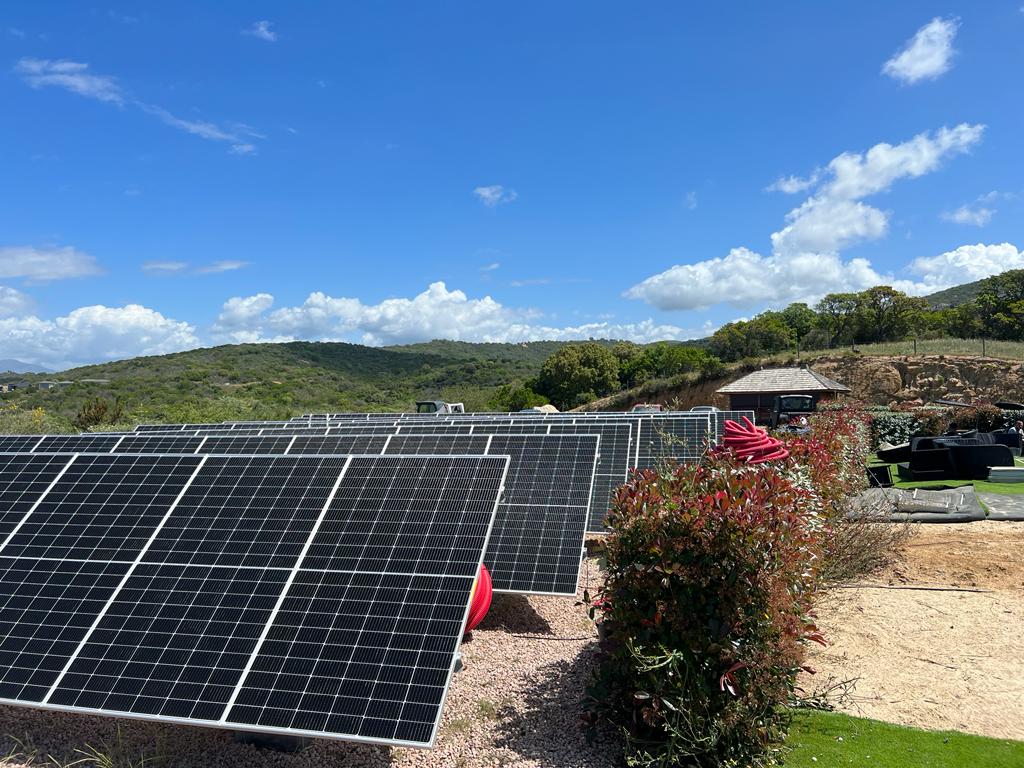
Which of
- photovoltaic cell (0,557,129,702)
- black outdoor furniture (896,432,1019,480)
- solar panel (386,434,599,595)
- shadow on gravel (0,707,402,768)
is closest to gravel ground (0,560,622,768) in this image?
shadow on gravel (0,707,402,768)

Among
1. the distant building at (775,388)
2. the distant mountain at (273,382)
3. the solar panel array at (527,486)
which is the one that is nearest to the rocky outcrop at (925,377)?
the distant building at (775,388)

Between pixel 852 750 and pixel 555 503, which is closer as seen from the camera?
pixel 852 750

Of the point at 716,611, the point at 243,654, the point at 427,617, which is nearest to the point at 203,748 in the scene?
the point at 243,654

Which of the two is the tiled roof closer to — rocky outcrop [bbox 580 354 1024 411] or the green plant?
rocky outcrop [bbox 580 354 1024 411]

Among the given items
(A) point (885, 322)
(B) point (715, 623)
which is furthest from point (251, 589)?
(A) point (885, 322)

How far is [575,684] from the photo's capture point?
644cm

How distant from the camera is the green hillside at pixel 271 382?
47062 mm

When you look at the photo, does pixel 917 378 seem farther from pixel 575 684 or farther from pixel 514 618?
pixel 575 684

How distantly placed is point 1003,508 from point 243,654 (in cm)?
1412

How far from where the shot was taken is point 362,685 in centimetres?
475

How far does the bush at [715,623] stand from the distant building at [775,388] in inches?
1323

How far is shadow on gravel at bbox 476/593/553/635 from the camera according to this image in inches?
324

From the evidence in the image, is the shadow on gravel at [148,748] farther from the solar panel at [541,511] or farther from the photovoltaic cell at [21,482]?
the solar panel at [541,511]

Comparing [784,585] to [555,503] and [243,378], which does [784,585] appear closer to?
[555,503]
